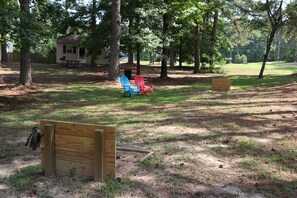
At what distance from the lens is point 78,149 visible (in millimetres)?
3891

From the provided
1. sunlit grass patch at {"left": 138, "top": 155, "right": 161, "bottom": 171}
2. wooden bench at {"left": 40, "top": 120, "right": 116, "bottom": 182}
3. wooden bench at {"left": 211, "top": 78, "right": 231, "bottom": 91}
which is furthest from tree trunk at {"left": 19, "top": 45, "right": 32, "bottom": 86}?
wooden bench at {"left": 40, "top": 120, "right": 116, "bottom": 182}

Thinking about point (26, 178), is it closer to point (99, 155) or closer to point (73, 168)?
point (73, 168)

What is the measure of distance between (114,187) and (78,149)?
60 centimetres

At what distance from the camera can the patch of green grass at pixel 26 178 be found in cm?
382

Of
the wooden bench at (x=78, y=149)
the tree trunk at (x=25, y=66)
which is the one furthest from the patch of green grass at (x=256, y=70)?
the wooden bench at (x=78, y=149)

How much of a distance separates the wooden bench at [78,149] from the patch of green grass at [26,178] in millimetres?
172

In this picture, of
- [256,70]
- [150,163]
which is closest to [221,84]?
[150,163]

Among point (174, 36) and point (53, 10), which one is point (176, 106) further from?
point (174, 36)

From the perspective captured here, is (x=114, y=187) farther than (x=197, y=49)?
No

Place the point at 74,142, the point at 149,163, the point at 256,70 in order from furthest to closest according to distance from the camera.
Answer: the point at 256,70 → the point at 149,163 → the point at 74,142

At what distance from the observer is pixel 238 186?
3.85 m

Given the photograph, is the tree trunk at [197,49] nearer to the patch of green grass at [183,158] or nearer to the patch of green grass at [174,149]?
the patch of green grass at [174,149]

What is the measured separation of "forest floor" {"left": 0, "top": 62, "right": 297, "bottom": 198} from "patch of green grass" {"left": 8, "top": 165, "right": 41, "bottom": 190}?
0.04ft

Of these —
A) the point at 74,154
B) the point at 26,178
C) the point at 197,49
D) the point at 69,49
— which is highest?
the point at 69,49
